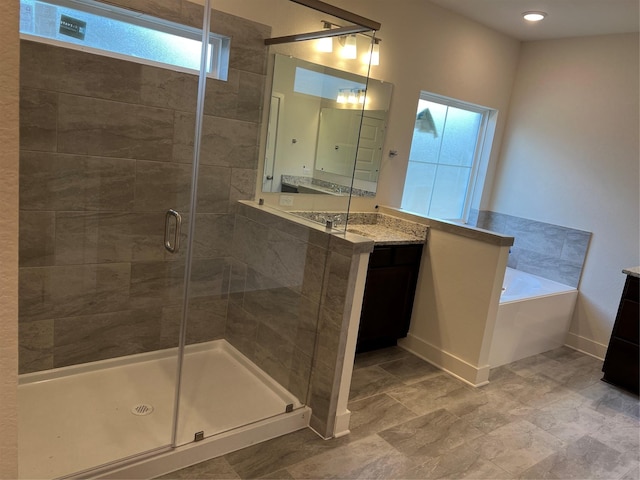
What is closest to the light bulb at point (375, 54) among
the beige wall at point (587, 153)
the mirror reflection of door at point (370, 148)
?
the mirror reflection of door at point (370, 148)

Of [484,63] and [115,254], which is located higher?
[484,63]

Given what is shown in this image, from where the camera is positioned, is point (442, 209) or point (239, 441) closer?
point (239, 441)

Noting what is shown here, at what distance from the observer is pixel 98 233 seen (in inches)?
100

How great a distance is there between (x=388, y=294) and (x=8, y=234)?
9.30 ft

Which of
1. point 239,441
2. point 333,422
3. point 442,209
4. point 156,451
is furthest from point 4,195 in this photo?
point 442,209

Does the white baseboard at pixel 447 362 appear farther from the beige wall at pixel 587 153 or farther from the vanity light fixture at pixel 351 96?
the vanity light fixture at pixel 351 96

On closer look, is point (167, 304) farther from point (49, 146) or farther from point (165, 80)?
point (165, 80)

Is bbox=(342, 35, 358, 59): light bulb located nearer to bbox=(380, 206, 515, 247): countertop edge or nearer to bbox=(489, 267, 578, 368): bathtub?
bbox=(380, 206, 515, 247): countertop edge

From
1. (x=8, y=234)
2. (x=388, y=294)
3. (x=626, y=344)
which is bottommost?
(x=626, y=344)

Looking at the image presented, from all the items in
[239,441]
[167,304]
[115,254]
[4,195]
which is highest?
[4,195]

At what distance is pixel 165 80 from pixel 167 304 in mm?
1319

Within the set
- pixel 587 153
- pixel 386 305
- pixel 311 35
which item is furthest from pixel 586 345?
pixel 311 35

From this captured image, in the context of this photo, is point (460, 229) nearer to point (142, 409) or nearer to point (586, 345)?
point (586, 345)

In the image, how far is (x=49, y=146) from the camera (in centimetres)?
228
